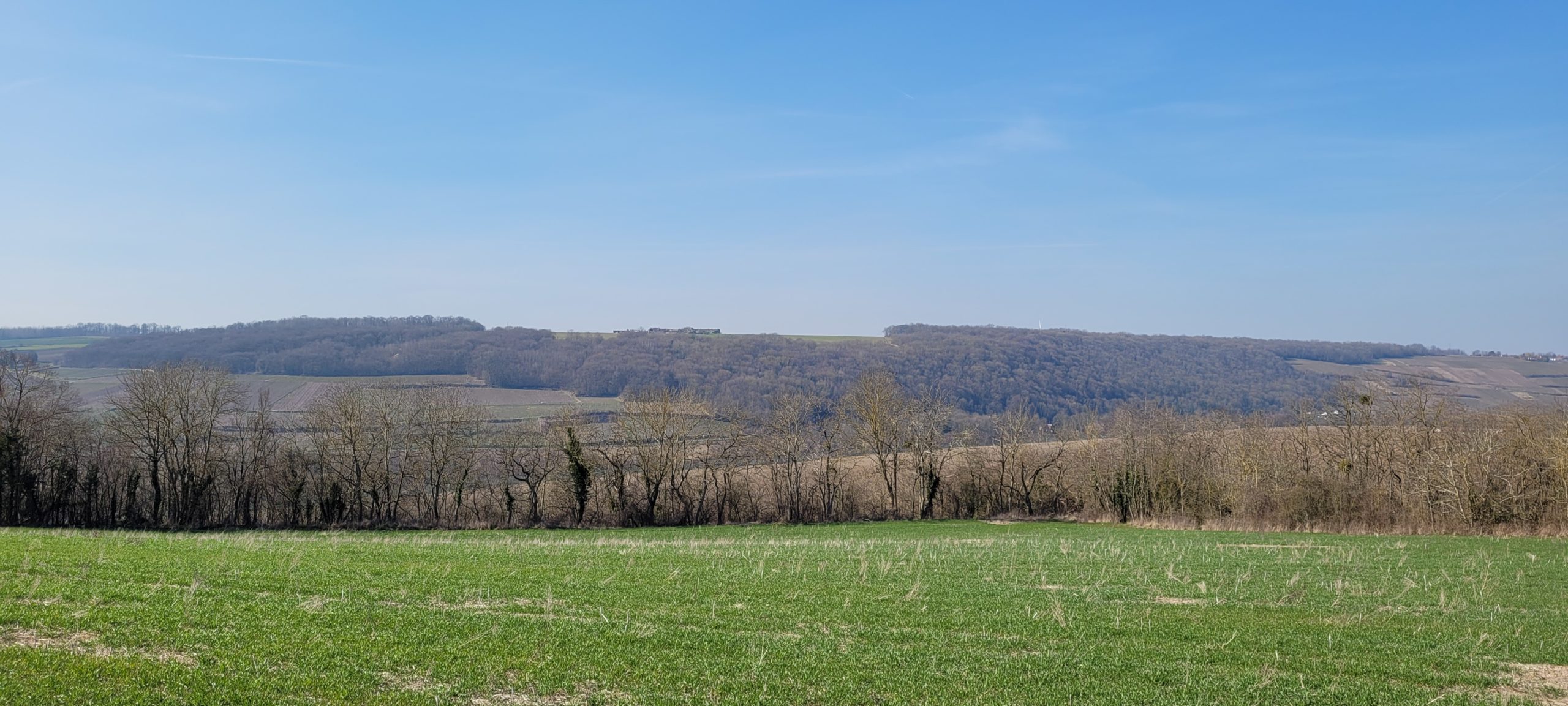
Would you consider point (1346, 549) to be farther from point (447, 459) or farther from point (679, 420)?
point (447, 459)

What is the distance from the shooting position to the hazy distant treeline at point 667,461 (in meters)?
55.5

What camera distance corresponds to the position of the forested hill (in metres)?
135

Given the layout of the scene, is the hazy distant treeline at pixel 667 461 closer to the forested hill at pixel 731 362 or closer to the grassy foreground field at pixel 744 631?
the grassy foreground field at pixel 744 631

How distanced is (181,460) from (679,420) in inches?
1376

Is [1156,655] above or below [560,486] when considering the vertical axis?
above

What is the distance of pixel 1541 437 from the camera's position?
148 ft

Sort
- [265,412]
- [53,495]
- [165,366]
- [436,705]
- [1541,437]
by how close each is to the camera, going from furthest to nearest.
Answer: [265,412]
[165,366]
[53,495]
[1541,437]
[436,705]

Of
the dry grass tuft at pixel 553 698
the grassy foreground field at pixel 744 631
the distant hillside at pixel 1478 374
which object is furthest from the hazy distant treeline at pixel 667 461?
the distant hillside at pixel 1478 374

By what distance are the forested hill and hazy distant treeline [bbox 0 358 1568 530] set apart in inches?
1914

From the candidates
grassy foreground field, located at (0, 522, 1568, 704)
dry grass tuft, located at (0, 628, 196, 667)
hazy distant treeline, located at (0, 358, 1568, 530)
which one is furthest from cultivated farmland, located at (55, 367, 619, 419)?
dry grass tuft, located at (0, 628, 196, 667)

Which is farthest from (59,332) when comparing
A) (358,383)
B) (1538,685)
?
(1538,685)

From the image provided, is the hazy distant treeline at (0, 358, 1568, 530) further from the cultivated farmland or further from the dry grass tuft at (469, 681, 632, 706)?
the dry grass tuft at (469, 681, 632, 706)

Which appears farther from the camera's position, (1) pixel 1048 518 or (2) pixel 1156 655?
(1) pixel 1048 518

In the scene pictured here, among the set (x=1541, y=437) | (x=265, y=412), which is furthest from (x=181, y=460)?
(x=1541, y=437)
